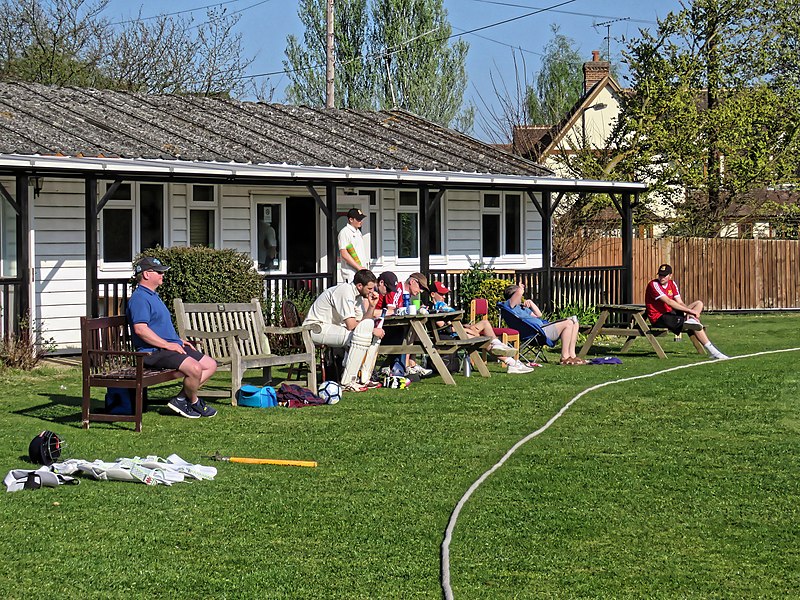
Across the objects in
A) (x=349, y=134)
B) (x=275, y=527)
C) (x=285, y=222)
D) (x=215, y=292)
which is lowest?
(x=275, y=527)

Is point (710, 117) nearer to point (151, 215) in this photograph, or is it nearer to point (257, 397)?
point (151, 215)

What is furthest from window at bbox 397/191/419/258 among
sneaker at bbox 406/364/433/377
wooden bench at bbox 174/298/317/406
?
wooden bench at bbox 174/298/317/406

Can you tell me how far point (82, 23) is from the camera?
35.8 metres

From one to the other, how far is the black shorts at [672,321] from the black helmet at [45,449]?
9.96m

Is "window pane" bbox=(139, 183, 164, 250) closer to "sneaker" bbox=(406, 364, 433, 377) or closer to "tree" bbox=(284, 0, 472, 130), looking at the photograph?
"sneaker" bbox=(406, 364, 433, 377)

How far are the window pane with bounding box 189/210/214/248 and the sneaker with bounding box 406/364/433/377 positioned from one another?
6.29 m

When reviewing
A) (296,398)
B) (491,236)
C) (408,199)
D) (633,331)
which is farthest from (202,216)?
(296,398)

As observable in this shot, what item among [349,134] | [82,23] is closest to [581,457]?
[349,134]

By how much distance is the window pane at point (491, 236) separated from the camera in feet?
75.2

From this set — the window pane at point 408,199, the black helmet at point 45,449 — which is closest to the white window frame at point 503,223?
the window pane at point 408,199

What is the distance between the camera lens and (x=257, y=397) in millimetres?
11414

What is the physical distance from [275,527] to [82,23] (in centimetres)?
3194

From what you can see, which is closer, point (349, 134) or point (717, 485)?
point (717, 485)

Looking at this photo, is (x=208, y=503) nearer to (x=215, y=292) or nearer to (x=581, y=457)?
(x=581, y=457)
